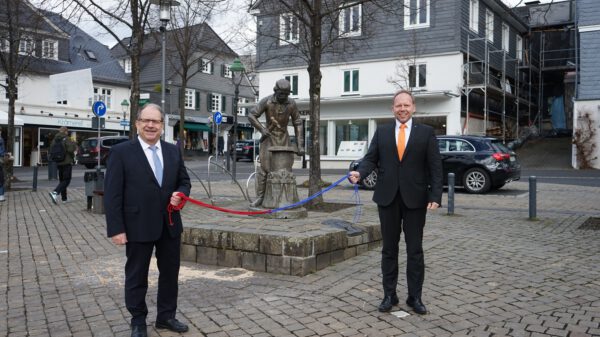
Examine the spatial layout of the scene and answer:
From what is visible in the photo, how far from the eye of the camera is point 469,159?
15.4m

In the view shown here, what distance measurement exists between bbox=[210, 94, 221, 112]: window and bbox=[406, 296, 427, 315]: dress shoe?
4921cm

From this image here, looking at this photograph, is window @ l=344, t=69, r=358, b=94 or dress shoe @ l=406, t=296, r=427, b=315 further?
window @ l=344, t=69, r=358, b=94

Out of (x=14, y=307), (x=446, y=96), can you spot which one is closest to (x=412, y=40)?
(x=446, y=96)

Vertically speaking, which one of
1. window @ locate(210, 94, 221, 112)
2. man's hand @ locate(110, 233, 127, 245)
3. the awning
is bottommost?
man's hand @ locate(110, 233, 127, 245)

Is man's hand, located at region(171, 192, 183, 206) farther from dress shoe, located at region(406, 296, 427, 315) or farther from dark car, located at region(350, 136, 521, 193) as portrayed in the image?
dark car, located at region(350, 136, 521, 193)

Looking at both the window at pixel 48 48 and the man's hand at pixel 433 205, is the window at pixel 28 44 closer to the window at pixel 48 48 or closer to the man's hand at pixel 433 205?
the window at pixel 48 48

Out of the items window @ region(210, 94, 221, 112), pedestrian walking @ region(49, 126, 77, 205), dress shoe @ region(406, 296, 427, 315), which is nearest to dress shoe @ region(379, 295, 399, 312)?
dress shoe @ region(406, 296, 427, 315)

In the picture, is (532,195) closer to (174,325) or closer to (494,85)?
(174,325)

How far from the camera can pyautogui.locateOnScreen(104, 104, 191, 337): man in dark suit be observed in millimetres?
3912

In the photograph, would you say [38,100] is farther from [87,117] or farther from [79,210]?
[79,210]

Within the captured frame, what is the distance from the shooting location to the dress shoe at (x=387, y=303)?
4.67 meters

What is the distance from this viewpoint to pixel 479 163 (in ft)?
50.0

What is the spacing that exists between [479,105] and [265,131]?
78.5 ft

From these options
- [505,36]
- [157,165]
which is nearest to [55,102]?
[505,36]
